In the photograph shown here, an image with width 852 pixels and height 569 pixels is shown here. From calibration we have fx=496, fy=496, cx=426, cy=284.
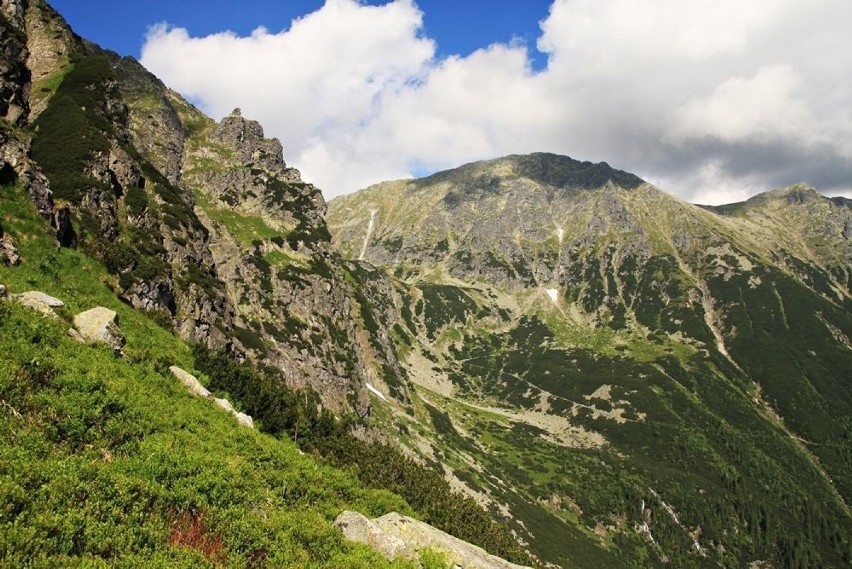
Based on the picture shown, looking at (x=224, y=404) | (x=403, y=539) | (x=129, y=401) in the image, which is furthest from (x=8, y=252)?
(x=403, y=539)

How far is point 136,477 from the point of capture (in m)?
13.8

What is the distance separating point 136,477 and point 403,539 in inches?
363

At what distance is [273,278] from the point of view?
443ft

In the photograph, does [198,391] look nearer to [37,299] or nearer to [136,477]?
[37,299]

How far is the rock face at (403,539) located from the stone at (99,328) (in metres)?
14.6

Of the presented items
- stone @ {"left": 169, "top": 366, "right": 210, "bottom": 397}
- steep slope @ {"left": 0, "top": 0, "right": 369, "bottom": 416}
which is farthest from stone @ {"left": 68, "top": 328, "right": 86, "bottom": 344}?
steep slope @ {"left": 0, "top": 0, "right": 369, "bottom": 416}

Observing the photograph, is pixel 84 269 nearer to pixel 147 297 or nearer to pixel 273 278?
pixel 147 297

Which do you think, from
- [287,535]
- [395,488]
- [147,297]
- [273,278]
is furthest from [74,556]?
[273,278]

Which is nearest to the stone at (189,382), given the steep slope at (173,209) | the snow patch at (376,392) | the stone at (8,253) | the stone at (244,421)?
the stone at (244,421)

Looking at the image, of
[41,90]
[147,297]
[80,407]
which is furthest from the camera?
[41,90]

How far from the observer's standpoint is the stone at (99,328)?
23.4 meters

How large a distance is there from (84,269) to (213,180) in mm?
136646

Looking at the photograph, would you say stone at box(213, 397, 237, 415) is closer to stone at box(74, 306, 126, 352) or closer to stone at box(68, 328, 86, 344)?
stone at box(74, 306, 126, 352)

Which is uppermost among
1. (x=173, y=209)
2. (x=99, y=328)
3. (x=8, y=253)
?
(x=173, y=209)
